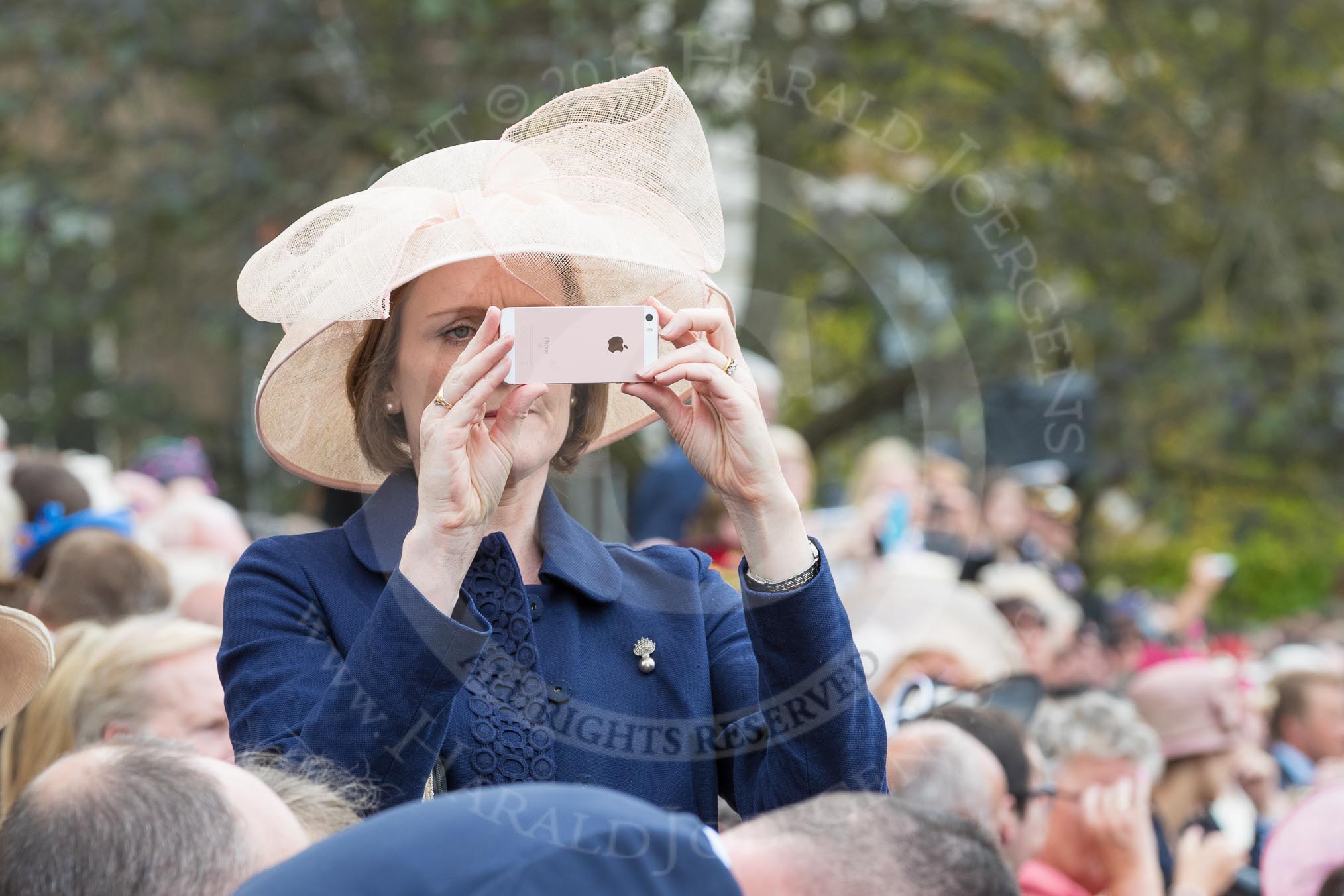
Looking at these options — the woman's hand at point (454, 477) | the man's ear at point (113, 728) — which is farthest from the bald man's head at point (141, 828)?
the man's ear at point (113, 728)

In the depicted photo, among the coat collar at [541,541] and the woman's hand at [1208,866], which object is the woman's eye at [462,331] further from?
the woman's hand at [1208,866]

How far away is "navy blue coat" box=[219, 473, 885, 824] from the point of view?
5.40 ft

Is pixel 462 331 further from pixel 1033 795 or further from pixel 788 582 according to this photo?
pixel 1033 795

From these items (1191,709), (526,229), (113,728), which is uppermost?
(526,229)

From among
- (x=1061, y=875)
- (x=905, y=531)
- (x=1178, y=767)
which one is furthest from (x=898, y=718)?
(x=1178, y=767)

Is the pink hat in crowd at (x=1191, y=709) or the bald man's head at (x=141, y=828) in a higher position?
the bald man's head at (x=141, y=828)

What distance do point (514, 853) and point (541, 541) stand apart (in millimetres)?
881

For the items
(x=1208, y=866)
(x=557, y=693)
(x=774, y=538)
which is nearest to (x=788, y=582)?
(x=774, y=538)

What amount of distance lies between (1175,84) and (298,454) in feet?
23.4

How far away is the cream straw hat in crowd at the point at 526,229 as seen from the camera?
1.79 metres

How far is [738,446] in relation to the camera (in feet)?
5.78

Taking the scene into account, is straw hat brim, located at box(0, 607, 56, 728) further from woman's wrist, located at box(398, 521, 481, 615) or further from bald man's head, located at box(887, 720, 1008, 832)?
bald man's head, located at box(887, 720, 1008, 832)

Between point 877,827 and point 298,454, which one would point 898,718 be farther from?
point 877,827

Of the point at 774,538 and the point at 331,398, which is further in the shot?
the point at 331,398
